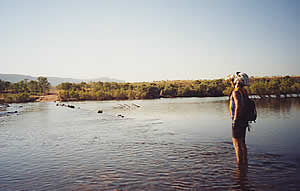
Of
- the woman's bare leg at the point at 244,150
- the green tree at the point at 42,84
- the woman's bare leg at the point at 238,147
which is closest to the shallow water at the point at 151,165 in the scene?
the woman's bare leg at the point at 244,150

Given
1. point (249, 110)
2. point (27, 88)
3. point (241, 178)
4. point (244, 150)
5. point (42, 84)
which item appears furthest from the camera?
point (42, 84)

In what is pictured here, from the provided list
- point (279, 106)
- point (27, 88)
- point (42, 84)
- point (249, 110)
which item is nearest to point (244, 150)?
point (249, 110)

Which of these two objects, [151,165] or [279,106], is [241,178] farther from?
[279,106]

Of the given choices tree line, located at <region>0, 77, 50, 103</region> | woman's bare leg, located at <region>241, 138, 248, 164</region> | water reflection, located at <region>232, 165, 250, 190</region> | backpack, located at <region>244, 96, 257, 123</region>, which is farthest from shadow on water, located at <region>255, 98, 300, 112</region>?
tree line, located at <region>0, 77, 50, 103</region>

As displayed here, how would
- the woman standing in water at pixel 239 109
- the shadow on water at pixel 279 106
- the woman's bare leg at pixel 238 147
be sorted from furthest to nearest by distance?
Answer: the shadow on water at pixel 279 106 < the woman's bare leg at pixel 238 147 < the woman standing in water at pixel 239 109

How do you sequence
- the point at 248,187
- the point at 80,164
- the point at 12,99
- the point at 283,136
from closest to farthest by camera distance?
the point at 248,187, the point at 80,164, the point at 283,136, the point at 12,99

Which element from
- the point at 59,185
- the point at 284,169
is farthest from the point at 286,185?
the point at 59,185

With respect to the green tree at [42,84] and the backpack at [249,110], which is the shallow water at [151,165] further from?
the green tree at [42,84]

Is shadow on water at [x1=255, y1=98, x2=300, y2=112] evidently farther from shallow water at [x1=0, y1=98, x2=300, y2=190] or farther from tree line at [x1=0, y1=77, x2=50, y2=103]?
tree line at [x1=0, y1=77, x2=50, y2=103]

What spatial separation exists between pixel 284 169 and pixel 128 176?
4370 mm

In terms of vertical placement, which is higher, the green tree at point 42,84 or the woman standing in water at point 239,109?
the green tree at point 42,84

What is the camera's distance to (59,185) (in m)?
6.98

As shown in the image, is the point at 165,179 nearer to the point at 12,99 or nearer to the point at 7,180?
the point at 7,180

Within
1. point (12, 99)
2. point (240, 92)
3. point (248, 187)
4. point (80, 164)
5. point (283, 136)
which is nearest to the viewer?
point (248, 187)
